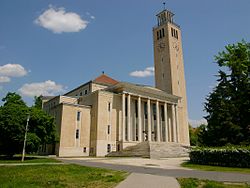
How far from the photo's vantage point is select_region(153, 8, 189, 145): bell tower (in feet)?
206

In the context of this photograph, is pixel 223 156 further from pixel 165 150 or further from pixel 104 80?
pixel 104 80

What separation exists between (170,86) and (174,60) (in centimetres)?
771

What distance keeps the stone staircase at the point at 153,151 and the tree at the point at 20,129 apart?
1513cm

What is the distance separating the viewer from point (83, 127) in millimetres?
46062

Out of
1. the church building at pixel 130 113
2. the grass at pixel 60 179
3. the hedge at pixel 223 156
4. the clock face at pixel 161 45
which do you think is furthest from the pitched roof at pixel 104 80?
the grass at pixel 60 179

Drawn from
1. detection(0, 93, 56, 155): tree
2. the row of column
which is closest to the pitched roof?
the row of column

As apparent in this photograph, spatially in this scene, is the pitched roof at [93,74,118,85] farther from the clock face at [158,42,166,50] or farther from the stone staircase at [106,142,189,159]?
the stone staircase at [106,142,189,159]

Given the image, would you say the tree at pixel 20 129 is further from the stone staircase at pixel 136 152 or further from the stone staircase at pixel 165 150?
the stone staircase at pixel 165 150

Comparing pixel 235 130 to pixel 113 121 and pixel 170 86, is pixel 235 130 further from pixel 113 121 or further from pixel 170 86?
pixel 170 86

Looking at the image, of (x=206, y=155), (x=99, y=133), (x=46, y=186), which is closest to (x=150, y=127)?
A: (x=99, y=133)

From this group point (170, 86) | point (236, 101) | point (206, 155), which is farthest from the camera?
point (170, 86)

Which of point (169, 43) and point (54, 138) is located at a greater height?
point (169, 43)

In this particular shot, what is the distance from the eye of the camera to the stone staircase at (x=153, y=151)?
39531 millimetres

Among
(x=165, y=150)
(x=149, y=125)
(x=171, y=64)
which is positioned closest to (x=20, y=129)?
(x=165, y=150)
